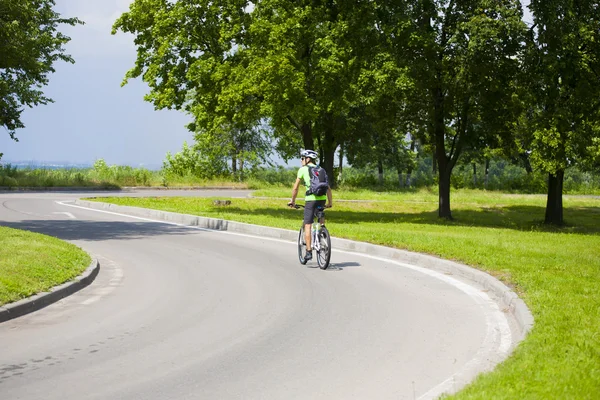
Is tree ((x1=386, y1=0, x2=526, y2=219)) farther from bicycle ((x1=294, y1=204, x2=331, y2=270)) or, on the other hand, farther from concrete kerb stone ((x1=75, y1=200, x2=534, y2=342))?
bicycle ((x1=294, y1=204, x2=331, y2=270))

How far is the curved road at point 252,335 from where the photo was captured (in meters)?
6.17

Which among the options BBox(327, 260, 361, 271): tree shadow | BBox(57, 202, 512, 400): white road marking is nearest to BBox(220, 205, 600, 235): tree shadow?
BBox(327, 260, 361, 271): tree shadow

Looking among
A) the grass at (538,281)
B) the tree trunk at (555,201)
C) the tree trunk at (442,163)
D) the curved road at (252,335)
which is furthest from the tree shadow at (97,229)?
the tree trunk at (555,201)

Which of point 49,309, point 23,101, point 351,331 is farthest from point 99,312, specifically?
point 23,101

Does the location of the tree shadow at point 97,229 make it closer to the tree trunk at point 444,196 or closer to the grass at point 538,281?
the grass at point 538,281

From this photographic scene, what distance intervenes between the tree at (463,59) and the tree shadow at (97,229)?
1104 cm

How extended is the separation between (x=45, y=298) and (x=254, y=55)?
19.6 m

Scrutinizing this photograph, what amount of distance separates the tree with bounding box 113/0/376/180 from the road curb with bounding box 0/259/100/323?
15.7 m

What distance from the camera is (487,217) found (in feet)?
107

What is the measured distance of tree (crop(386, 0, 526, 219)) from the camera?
25.5m

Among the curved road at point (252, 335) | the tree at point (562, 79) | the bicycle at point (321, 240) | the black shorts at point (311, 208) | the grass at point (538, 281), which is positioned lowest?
the curved road at point (252, 335)

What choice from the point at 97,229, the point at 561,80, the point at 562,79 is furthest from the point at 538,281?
the point at 561,80

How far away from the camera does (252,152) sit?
215 feet

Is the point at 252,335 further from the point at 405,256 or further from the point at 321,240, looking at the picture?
the point at 405,256
